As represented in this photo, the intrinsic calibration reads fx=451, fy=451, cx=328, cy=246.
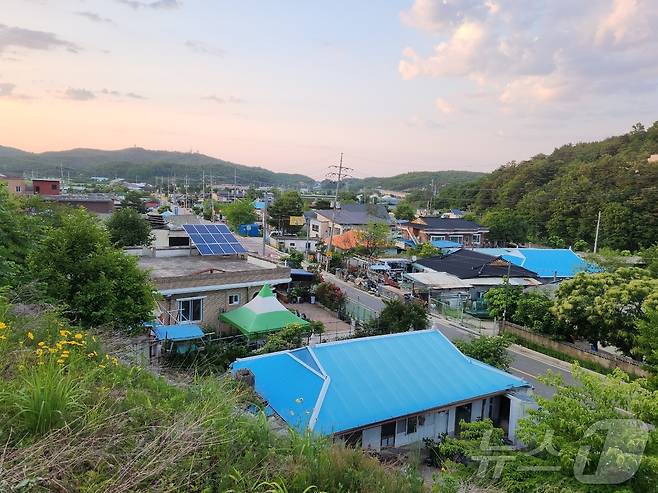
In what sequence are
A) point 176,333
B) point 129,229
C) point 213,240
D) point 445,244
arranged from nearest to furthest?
point 176,333 < point 213,240 < point 129,229 < point 445,244

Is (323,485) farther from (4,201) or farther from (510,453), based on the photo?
(4,201)

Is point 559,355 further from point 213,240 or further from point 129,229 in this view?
point 129,229

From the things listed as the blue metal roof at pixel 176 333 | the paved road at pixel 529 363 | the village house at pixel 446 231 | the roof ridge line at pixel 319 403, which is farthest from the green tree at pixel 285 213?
the roof ridge line at pixel 319 403

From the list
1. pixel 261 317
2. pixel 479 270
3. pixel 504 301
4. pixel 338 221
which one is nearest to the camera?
pixel 261 317

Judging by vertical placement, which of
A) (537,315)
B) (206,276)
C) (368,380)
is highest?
(206,276)

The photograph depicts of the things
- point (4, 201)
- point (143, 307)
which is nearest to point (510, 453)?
point (143, 307)

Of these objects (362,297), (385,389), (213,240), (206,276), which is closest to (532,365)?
(385,389)

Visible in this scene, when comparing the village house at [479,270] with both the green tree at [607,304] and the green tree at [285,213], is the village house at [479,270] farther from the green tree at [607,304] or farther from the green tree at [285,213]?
the green tree at [285,213]
